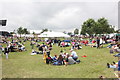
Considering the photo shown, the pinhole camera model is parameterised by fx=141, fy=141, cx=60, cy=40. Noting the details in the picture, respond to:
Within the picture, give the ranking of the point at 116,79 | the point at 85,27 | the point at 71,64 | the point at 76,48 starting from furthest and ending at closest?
the point at 85,27, the point at 76,48, the point at 71,64, the point at 116,79

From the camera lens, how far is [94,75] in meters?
8.16

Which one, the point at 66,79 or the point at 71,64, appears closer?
the point at 66,79

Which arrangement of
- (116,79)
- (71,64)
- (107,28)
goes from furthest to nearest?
(107,28), (71,64), (116,79)

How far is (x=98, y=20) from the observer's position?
5609 cm

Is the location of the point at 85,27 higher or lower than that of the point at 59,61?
higher

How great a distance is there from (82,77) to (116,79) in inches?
69.4

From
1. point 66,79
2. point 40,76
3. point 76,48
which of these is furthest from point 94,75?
point 76,48

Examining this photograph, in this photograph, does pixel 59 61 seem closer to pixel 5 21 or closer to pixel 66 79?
pixel 66 79

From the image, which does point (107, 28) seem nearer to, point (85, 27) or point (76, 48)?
point (85, 27)

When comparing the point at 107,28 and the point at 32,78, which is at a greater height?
the point at 107,28

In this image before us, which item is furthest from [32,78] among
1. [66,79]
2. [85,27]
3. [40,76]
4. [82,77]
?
[85,27]

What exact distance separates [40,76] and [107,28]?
51.2m

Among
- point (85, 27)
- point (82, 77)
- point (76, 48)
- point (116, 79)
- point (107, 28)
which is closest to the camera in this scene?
point (116, 79)

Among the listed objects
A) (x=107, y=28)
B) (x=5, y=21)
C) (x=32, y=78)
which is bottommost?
(x=32, y=78)
